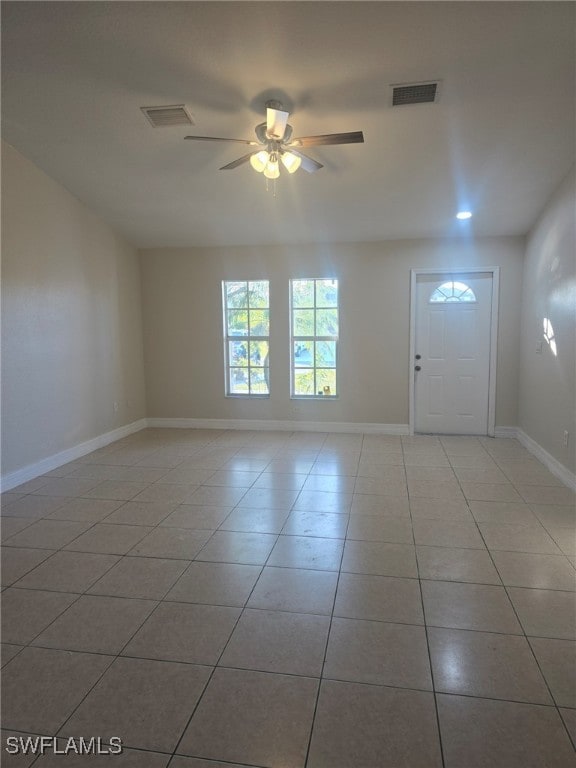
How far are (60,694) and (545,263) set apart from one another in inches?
194

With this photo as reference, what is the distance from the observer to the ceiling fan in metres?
2.68

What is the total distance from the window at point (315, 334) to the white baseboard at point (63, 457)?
90.2 inches

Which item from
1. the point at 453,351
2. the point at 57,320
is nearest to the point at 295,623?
the point at 57,320

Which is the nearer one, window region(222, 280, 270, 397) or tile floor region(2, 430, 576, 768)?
tile floor region(2, 430, 576, 768)

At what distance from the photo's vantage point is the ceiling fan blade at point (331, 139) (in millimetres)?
2668

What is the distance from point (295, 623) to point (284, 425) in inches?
155

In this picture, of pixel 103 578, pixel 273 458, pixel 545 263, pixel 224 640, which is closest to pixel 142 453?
pixel 273 458

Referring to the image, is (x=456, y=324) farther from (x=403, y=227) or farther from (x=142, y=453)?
(x=142, y=453)

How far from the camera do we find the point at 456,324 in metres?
5.34

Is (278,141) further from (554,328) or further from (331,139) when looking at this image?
(554,328)

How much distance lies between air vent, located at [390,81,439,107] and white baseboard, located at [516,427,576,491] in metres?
3.05

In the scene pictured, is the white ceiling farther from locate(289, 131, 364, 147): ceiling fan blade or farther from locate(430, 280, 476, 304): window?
locate(430, 280, 476, 304): window

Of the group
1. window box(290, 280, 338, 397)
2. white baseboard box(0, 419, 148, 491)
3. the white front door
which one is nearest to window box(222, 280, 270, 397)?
window box(290, 280, 338, 397)

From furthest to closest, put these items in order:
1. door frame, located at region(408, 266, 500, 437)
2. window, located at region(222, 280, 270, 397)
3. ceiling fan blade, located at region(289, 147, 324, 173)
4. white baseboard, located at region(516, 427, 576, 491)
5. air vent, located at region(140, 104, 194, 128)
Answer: window, located at region(222, 280, 270, 397)
door frame, located at region(408, 266, 500, 437)
white baseboard, located at region(516, 427, 576, 491)
air vent, located at region(140, 104, 194, 128)
ceiling fan blade, located at region(289, 147, 324, 173)
